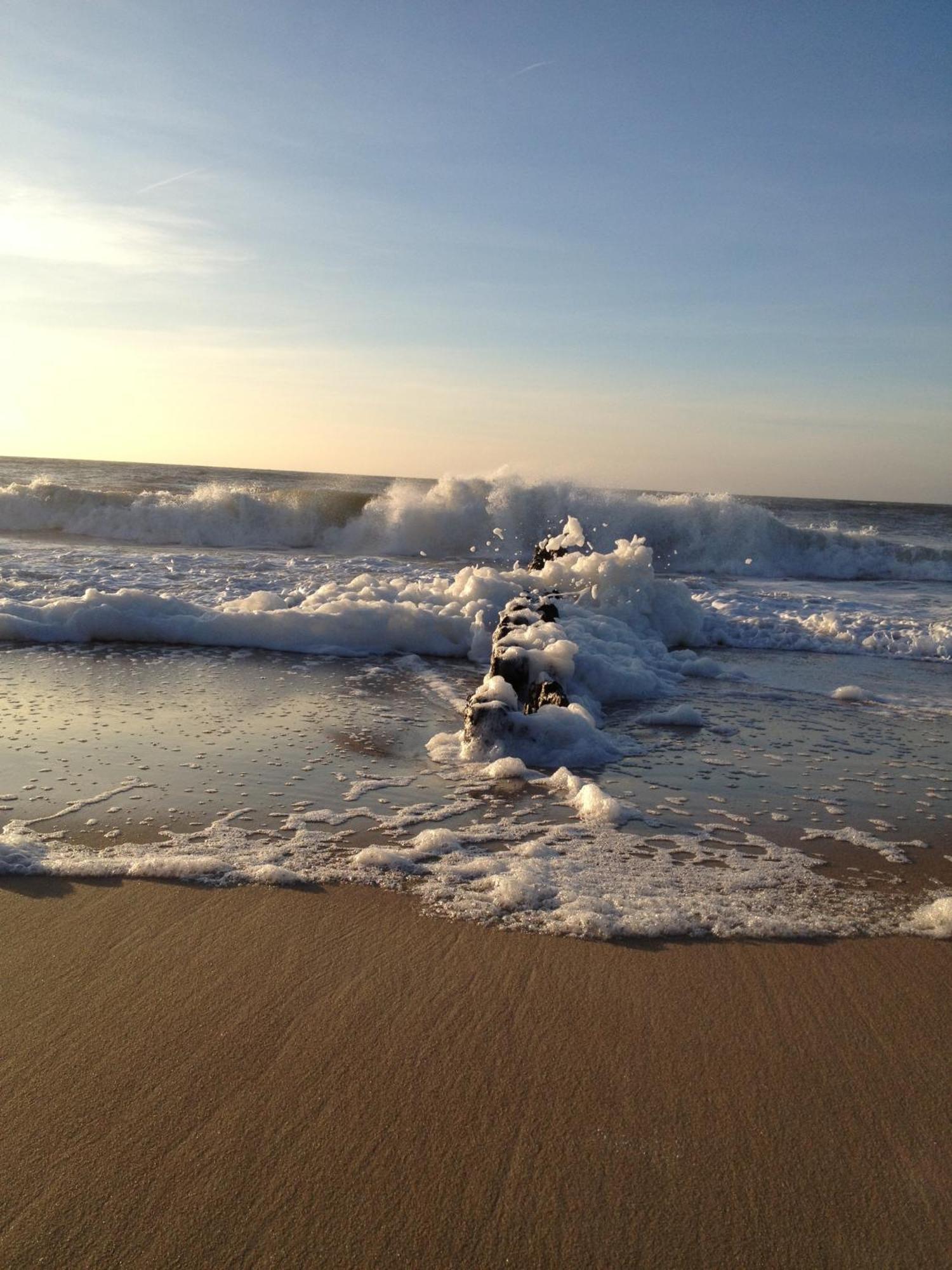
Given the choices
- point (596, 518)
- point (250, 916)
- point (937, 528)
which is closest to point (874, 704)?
point (250, 916)

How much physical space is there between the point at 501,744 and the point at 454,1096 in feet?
9.50

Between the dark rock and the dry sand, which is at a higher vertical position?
the dark rock

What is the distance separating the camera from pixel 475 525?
21500mm

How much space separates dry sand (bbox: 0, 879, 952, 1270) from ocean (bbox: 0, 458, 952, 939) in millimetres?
351

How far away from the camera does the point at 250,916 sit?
2.94 m

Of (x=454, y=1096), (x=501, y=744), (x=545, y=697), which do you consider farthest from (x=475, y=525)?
(x=454, y=1096)

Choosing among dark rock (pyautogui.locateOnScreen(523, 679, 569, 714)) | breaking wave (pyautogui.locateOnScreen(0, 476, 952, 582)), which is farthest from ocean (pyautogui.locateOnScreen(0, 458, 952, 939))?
breaking wave (pyautogui.locateOnScreen(0, 476, 952, 582))

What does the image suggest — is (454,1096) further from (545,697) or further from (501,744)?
(545,697)

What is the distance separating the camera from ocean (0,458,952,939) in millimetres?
3303

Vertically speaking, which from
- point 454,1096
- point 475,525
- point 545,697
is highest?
point 475,525

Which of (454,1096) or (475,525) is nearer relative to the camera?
(454,1096)

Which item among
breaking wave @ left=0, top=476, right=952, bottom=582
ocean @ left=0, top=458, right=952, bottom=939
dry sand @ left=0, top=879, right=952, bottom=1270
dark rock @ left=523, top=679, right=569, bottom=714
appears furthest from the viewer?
breaking wave @ left=0, top=476, right=952, bottom=582

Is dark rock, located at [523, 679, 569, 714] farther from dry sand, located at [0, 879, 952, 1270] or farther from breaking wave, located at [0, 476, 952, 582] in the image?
breaking wave, located at [0, 476, 952, 582]

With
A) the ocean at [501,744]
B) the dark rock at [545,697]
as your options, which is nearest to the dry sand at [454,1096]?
the ocean at [501,744]
